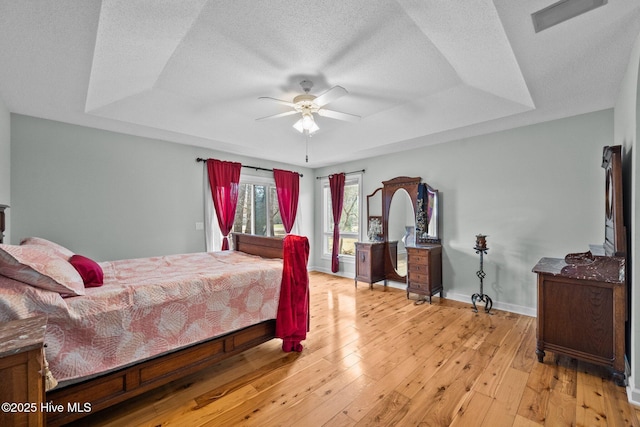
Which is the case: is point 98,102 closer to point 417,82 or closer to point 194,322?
point 194,322

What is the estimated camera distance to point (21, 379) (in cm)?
103

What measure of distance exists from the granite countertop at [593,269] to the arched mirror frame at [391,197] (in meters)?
2.21

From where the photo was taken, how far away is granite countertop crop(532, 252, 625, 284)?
2.07 m

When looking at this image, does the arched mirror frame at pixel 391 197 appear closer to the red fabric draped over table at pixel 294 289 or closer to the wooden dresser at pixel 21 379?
the red fabric draped over table at pixel 294 289

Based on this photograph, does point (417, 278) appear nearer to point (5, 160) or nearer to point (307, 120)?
point (307, 120)

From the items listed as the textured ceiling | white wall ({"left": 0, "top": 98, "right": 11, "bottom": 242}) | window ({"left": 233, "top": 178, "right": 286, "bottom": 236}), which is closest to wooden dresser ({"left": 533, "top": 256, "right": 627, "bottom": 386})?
the textured ceiling

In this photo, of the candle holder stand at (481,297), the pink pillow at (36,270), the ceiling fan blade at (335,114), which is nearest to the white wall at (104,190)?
the pink pillow at (36,270)

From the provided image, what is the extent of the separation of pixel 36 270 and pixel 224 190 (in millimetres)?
3144

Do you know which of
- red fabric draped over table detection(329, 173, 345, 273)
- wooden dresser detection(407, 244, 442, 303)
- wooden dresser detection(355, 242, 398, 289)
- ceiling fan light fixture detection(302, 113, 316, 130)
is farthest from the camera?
red fabric draped over table detection(329, 173, 345, 273)

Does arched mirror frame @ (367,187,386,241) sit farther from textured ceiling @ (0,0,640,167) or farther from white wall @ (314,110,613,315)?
textured ceiling @ (0,0,640,167)

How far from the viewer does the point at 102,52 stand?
6.69 ft

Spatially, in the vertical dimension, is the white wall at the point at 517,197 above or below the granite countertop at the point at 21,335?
above

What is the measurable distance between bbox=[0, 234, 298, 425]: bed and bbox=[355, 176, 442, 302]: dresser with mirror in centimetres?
231

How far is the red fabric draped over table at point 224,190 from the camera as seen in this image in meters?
4.45
